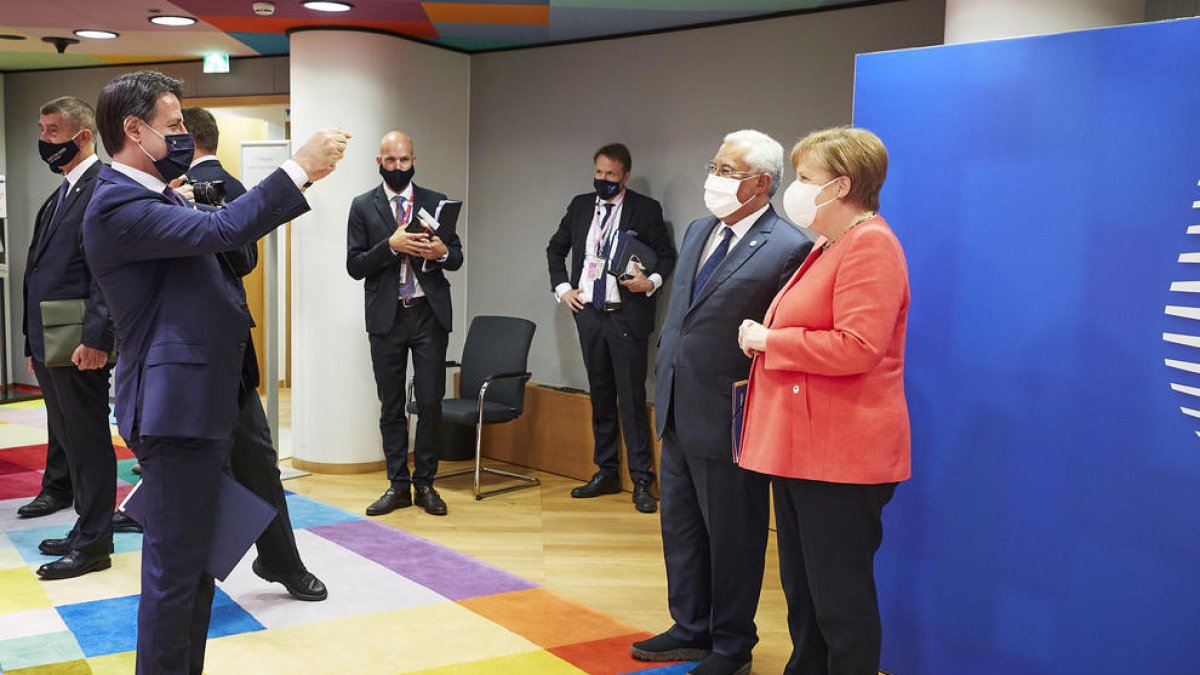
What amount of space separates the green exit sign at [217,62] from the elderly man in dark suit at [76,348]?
319 centimetres

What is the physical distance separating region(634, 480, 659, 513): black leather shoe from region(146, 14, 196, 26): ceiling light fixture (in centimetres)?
363

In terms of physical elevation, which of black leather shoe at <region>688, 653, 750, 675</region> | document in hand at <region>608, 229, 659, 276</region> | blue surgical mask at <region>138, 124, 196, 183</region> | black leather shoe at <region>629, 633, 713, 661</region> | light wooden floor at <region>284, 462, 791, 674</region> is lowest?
light wooden floor at <region>284, 462, 791, 674</region>

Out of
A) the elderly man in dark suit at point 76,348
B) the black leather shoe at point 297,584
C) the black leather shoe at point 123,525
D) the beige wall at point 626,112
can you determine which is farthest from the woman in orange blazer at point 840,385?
the black leather shoe at point 123,525

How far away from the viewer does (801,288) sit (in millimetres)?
2846

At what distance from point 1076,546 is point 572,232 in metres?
3.57

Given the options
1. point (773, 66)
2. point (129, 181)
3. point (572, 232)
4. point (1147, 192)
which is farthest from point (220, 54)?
point (1147, 192)

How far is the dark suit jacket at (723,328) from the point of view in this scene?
3.24 meters

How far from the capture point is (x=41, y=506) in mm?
5230

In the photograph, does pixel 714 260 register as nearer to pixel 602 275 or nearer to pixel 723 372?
pixel 723 372

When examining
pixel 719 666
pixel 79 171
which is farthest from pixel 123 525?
pixel 719 666

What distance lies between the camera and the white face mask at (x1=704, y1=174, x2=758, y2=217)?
10.8 ft

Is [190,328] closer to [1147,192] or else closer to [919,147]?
[919,147]

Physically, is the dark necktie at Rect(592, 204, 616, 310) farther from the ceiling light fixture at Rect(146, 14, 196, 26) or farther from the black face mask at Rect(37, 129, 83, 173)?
the ceiling light fixture at Rect(146, 14, 196, 26)

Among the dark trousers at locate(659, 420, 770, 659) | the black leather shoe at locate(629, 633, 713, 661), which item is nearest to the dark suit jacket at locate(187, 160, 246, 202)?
the dark trousers at locate(659, 420, 770, 659)
